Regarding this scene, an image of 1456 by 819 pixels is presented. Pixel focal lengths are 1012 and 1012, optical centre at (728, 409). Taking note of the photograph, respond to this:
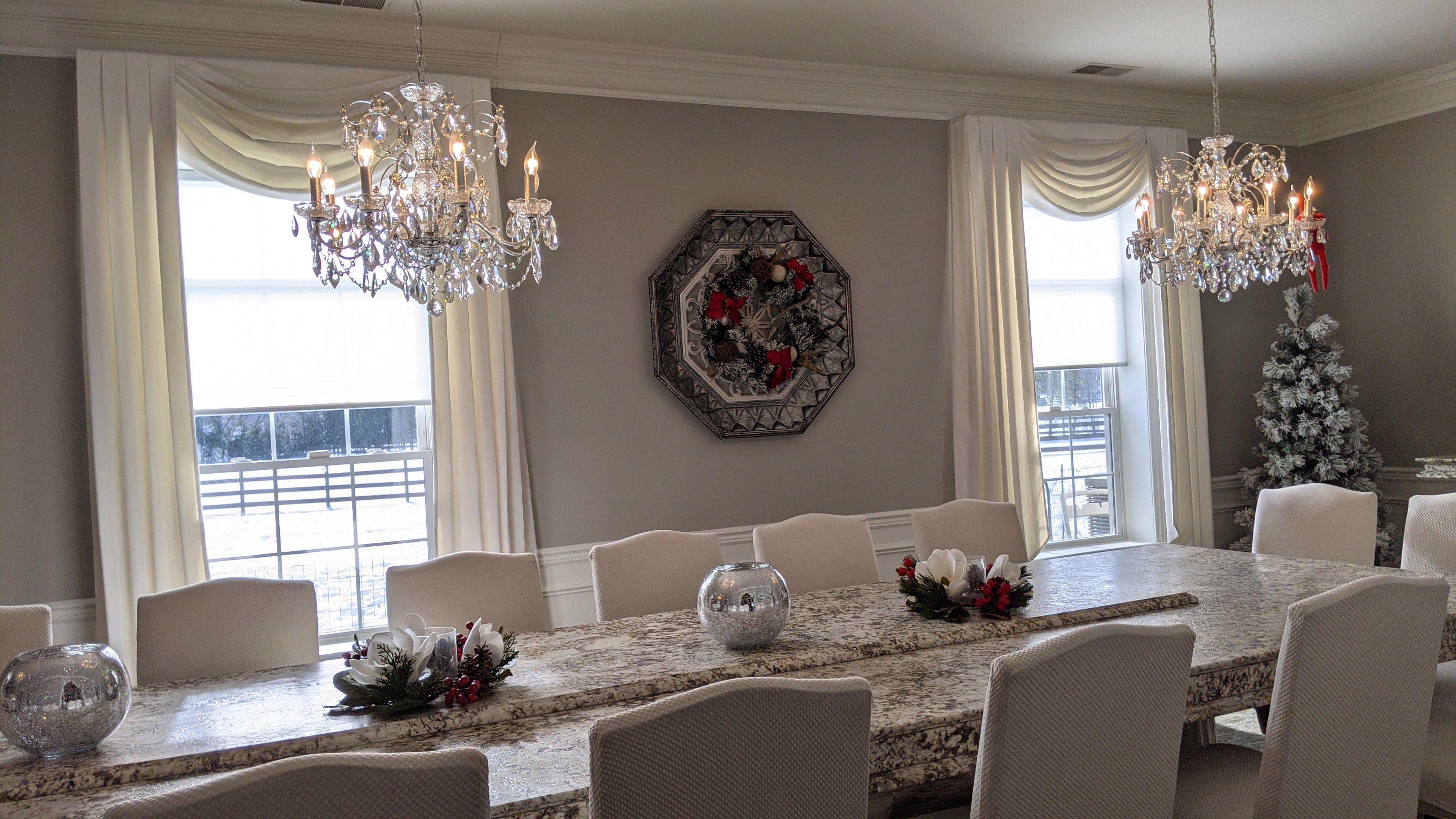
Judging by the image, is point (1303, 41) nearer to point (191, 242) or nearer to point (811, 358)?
point (811, 358)

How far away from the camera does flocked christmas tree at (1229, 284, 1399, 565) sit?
527cm

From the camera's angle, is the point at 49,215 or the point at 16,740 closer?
the point at 16,740

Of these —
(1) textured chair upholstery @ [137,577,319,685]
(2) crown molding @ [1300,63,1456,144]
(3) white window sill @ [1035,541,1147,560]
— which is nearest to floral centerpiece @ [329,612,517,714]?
(1) textured chair upholstery @ [137,577,319,685]

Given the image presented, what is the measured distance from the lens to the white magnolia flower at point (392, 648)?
203 centimetres

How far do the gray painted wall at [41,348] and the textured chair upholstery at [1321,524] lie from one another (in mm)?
4329

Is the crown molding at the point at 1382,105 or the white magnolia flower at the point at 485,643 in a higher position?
the crown molding at the point at 1382,105

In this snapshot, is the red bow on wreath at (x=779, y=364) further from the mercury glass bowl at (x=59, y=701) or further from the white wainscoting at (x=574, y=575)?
the mercury glass bowl at (x=59, y=701)

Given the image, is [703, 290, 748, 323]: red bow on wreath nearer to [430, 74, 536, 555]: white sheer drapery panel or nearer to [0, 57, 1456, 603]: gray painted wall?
[0, 57, 1456, 603]: gray painted wall

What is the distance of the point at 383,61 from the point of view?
13.2ft

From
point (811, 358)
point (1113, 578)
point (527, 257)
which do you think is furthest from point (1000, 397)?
point (527, 257)

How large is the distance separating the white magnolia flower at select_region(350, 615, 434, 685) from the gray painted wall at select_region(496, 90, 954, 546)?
2122mm

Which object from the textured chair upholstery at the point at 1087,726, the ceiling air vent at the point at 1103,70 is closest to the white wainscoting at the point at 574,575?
the textured chair upholstery at the point at 1087,726

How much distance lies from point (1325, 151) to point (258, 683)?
6.13m

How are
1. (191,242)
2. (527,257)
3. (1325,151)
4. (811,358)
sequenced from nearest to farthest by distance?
(191,242), (527,257), (811,358), (1325,151)
